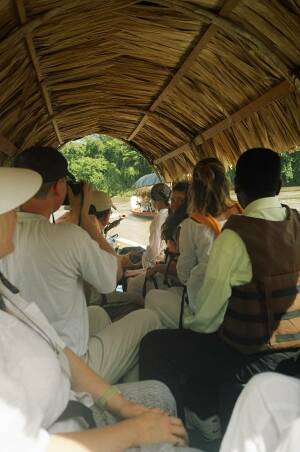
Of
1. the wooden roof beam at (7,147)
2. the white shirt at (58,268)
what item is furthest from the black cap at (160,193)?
the white shirt at (58,268)

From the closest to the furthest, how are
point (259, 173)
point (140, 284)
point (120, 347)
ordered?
point (259, 173) < point (120, 347) < point (140, 284)

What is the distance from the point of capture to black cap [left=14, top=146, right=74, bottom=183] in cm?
196

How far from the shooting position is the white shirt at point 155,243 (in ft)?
14.4

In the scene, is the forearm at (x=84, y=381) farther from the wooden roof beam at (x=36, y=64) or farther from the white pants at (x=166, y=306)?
the wooden roof beam at (x=36, y=64)

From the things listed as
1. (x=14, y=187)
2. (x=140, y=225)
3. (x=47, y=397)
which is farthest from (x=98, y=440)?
(x=140, y=225)

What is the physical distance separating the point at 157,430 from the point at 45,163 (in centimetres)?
123

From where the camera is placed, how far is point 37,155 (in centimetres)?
202

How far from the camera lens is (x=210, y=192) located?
2.82 metres

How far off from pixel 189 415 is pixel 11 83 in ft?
7.01

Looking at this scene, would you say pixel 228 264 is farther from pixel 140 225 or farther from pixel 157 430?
pixel 140 225

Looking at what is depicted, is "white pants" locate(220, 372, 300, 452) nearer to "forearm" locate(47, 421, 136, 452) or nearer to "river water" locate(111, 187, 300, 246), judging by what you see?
"forearm" locate(47, 421, 136, 452)

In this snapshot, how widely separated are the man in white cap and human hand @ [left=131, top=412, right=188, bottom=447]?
64 cm

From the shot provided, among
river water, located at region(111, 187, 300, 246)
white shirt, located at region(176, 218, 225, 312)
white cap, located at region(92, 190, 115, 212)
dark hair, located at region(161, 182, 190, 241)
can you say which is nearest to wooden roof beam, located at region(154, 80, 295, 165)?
dark hair, located at region(161, 182, 190, 241)

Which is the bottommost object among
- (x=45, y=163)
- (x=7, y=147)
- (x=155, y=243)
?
(x=155, y=243)
